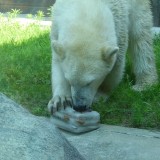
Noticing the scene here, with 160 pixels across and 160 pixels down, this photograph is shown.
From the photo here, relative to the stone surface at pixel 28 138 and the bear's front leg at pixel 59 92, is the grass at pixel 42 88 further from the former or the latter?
the stone surface at pixel 28 138

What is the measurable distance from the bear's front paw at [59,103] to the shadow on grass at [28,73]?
0.26 metres

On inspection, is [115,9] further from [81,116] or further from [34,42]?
[34,42]

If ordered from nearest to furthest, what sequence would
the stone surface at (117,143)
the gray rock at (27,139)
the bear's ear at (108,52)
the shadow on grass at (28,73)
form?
the gray rock at (27,139) < the stone surface at (117,143) < the bear's ear at (108,52) < the shadow on grass at (28,73)

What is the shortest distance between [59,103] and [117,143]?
0.83 meters

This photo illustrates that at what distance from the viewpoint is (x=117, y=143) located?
4.15 metres

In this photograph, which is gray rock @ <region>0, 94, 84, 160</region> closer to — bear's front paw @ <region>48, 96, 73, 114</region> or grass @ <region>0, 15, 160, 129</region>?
bear's front paw @ <region>48, 96, 73, 114</region>

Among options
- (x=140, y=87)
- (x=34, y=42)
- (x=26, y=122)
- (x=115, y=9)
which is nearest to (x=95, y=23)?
(x=115, y=9)

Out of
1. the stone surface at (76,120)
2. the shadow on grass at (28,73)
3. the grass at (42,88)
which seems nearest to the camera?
the stone surface at (76,120)

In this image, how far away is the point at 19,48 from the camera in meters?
7.37

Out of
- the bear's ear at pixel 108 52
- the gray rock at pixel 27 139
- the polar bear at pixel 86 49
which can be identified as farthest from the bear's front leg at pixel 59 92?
the gray rock at pixel 27 139

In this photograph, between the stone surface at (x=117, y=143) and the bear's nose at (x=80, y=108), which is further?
the bear's nose at (x=80, y=108)

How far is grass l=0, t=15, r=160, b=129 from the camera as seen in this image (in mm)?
4875

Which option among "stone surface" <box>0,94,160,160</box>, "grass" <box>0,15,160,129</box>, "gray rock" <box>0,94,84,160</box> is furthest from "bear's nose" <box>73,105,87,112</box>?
"gray rock" <box>0,94,84,160</box>

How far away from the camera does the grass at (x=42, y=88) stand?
488 cm
